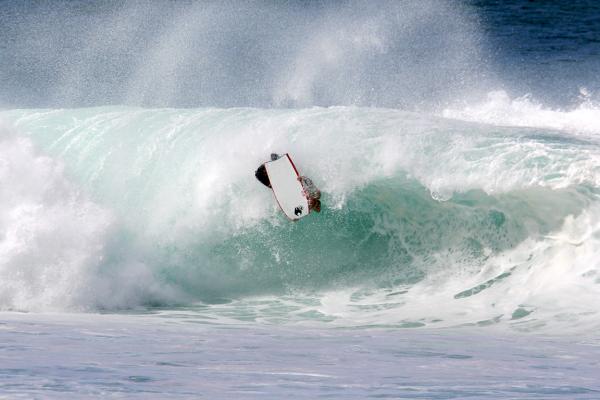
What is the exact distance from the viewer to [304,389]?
5590mm

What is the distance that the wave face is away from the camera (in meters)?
9.36

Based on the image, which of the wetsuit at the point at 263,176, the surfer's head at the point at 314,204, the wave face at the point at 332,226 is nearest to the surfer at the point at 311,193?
the surfer's head at the point at 314,204

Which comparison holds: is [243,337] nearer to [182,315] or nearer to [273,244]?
[182,315]

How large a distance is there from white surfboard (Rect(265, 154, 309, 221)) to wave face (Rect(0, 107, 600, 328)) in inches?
12.3

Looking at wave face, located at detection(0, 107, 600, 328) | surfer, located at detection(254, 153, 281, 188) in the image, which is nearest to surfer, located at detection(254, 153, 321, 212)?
surfer, located at detection(254, 153, 281, 188)

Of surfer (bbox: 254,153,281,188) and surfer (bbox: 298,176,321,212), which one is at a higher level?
surfer (bbox: 254,153,281,188)

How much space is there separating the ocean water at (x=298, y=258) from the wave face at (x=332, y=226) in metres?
0.02

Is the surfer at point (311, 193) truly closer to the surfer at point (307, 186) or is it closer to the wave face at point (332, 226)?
the surfer at point (307, 186)

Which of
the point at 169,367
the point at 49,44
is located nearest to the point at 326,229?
the point at 169,367

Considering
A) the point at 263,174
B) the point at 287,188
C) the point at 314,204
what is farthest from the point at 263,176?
the point at 314,204

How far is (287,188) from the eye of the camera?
33.8 feet

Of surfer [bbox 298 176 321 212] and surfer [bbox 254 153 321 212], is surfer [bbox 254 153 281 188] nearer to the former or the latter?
surfer [bbox 254 153 321 212]

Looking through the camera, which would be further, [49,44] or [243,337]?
[49,44]

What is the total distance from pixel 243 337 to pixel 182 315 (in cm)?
168
